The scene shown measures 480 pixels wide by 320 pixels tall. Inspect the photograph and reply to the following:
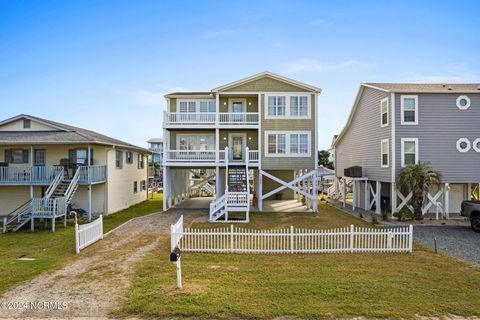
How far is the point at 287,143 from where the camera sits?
21094mm

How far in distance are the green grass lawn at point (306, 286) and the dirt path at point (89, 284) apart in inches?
19.3

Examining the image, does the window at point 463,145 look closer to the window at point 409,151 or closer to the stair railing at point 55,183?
the window at point 409,151

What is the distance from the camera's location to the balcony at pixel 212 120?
69.1 feet

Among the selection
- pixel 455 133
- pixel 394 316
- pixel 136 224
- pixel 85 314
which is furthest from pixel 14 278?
pixel 455 133

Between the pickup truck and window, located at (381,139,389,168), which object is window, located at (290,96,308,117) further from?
the pickup truck

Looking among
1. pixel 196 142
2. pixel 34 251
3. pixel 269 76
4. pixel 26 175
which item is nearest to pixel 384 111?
pixel 269 76

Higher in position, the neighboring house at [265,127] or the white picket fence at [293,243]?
the neighboring house at [265,127]

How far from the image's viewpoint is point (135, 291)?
7320mm

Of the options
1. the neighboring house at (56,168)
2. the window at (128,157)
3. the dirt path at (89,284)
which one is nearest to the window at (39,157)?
the neighboring house at (56,168)

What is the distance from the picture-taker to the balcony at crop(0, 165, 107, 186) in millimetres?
17781

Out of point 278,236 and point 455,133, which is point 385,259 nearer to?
point 278,236

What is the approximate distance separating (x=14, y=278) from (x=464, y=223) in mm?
21650

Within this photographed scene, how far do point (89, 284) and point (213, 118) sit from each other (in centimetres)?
1578

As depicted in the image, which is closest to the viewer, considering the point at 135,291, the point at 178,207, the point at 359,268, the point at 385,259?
the point at 135,291
